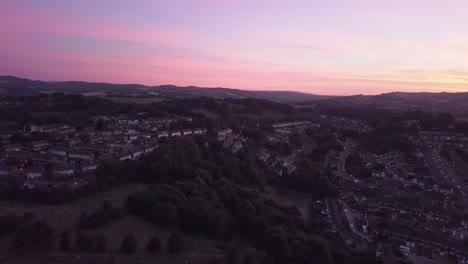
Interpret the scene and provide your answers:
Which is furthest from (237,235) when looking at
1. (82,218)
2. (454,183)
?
(454,183)

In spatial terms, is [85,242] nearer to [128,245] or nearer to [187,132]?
[128,245]

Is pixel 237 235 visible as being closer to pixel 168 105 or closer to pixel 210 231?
pixel 210 231

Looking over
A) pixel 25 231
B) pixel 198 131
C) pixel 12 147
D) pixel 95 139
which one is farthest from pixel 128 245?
pixel 198 131

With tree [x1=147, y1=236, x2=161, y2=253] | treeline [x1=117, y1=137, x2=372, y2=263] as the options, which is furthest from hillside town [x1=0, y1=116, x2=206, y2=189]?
tree [x1=147, y1=236, x2=161, y2=253]

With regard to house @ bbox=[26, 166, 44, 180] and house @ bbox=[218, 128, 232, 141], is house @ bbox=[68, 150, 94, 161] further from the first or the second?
house @ bbox=[218, 128, 232, 141]

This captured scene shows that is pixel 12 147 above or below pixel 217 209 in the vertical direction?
above
